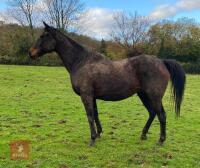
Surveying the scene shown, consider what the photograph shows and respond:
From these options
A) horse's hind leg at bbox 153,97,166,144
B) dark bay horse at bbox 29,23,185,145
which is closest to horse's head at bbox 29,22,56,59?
dark bay horse at bbox 29,23,185,145

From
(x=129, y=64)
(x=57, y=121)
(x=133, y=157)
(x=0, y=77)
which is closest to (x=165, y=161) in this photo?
(x=133, y=157)

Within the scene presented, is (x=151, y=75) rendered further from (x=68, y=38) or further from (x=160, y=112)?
(x=68, y=38)

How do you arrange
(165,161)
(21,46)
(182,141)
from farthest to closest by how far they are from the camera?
(21,46), (182,141), (165,161)

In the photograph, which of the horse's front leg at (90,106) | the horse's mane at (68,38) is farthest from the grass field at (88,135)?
the horse's mane at (68,38)

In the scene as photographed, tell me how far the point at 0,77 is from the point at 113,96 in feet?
55.2

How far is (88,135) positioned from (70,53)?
2.14 m

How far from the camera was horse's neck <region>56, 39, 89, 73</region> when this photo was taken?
779 centimetres

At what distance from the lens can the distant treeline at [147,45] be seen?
130 ft

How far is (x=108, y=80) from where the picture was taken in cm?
754

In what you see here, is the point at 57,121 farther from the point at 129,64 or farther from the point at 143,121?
the point at 129,64

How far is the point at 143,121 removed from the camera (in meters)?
10.6

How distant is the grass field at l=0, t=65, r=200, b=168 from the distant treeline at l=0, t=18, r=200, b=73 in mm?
23540

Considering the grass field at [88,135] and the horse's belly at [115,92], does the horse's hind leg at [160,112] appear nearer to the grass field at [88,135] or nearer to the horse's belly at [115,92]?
the grass field at [88,135]

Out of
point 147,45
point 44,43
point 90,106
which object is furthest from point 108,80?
point 147,45
